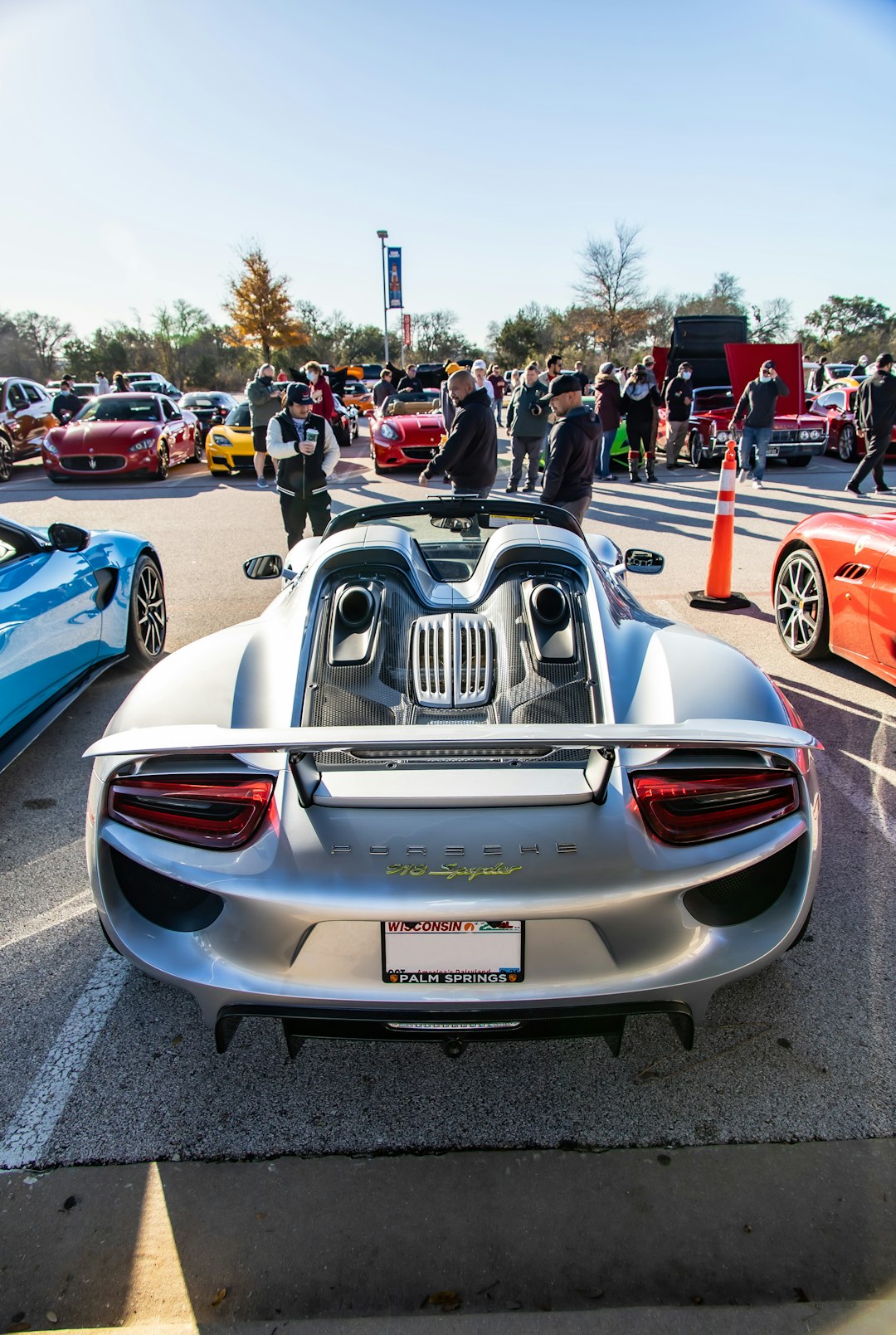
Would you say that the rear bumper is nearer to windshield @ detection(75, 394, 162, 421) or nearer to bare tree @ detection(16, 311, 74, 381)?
windshield @ detection(75, 394, 162, 421)

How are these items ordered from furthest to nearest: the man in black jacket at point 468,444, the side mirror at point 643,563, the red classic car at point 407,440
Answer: the red classic car at point 407,440, the man in black jacket at point 468,444, the side mirror at point 643,563

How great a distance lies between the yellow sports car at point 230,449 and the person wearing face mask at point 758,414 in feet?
26.1

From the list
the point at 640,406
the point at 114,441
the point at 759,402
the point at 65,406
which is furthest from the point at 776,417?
the point at 65,406

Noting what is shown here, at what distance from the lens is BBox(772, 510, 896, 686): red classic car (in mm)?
4297

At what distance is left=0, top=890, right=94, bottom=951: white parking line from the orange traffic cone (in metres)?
4.82

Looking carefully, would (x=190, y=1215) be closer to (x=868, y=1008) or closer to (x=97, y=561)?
(x=868, y=1008)

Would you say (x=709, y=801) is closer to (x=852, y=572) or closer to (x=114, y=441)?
(x=852, y=572)

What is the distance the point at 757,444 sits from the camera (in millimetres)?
12125

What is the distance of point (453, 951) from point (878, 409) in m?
10.8

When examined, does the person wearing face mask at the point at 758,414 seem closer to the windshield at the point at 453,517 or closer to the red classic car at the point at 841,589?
the red classic car at the point at 841,589

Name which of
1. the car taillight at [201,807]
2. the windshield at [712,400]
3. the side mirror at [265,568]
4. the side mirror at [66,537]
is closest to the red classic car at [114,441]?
the windshield at [712,400]

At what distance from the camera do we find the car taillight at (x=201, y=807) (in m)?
1.87

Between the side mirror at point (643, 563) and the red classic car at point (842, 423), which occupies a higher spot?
the red classic car at point (842, 423)

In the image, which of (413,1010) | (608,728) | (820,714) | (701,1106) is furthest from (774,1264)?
(820,714)
